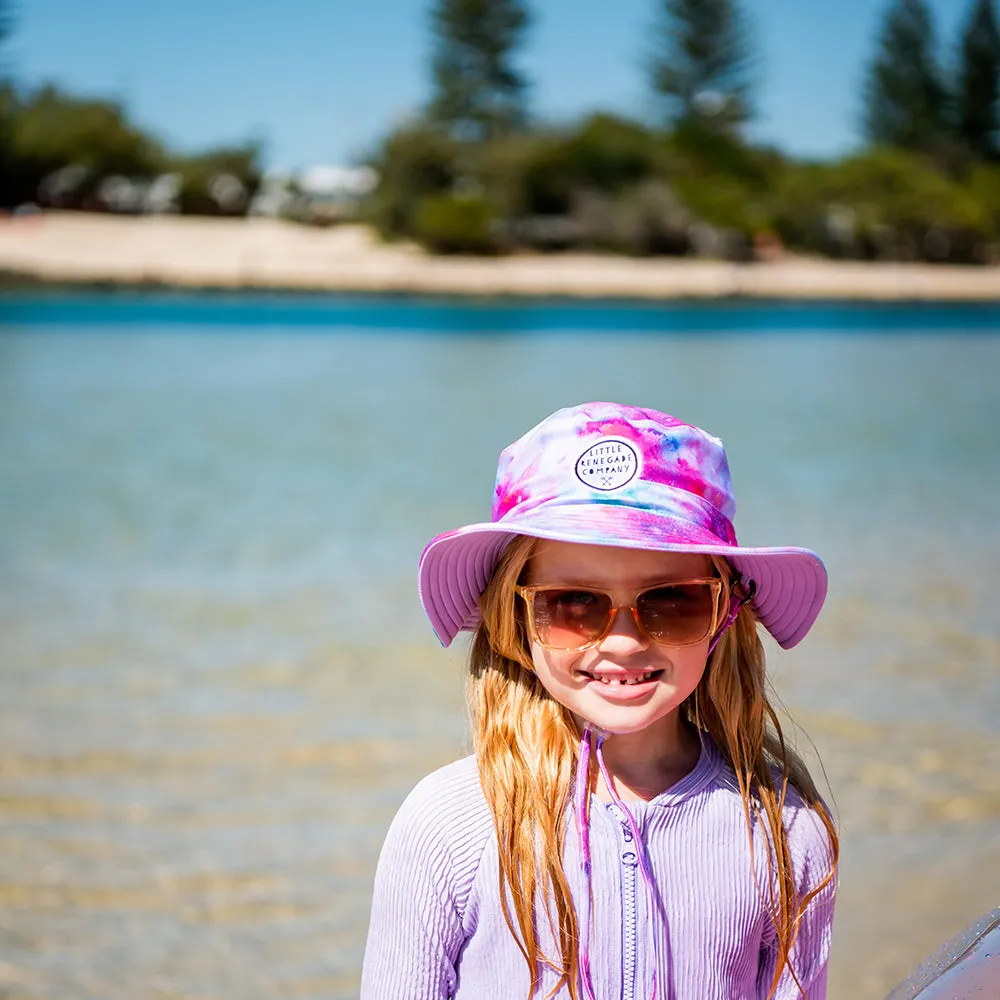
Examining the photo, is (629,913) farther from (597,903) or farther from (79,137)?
(79,137)

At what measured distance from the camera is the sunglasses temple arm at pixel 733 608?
1335 millimetres

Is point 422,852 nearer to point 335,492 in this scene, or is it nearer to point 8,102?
point 335,492

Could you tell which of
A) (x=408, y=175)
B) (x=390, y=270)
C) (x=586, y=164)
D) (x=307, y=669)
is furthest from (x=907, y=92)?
(x=307, y=669)

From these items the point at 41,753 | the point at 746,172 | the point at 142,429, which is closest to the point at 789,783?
the point at 41,753

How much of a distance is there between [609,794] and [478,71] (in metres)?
51.4

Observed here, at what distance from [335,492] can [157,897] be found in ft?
16.7

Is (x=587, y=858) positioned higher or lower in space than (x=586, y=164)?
lower

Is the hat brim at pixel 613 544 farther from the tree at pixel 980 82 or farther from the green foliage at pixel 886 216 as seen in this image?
the tree at pixel 980 82

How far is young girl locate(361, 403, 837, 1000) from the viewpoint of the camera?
1259 millimetres

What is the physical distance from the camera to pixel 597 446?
1.26 m

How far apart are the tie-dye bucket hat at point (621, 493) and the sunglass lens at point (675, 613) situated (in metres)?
0.06

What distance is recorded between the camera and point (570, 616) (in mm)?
1303

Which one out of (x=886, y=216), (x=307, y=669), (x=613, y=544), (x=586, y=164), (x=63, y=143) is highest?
(x=586, y=164)

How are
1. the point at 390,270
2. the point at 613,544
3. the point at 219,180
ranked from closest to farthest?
1. the point at 613,544
2. the point at 390,270
3. the point at 219,180
